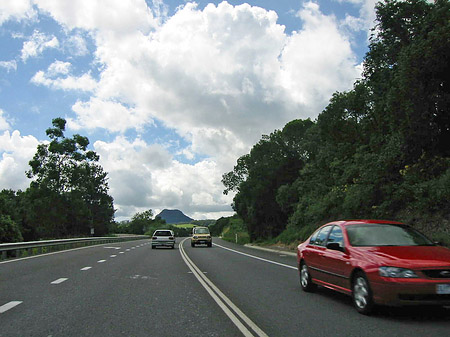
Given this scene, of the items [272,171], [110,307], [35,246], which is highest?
[272,171]

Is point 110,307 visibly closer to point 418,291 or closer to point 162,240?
point 418,291

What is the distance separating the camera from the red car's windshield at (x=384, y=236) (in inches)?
316

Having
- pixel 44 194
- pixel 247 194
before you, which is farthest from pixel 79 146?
pixel 247 194

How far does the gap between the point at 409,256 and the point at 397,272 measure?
48 cm

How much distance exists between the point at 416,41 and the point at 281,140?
33541 millimetres

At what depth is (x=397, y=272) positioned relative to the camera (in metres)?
6.71

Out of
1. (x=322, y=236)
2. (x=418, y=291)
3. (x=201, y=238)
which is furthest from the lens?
(x=201, y=238)

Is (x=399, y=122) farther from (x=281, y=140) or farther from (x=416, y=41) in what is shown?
(x=281, y=140)

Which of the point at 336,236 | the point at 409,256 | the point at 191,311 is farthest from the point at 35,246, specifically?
the point at 409,256

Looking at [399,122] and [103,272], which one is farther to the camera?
[399,122]

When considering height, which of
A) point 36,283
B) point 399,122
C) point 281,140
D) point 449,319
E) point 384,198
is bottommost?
point 449,319

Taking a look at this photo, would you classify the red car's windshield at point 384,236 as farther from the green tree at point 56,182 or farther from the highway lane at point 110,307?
the green tree at point 56,182

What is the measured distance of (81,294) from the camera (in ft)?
31.9

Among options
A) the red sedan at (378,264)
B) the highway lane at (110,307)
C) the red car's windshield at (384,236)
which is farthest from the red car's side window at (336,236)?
the highway lane at (110,307)
